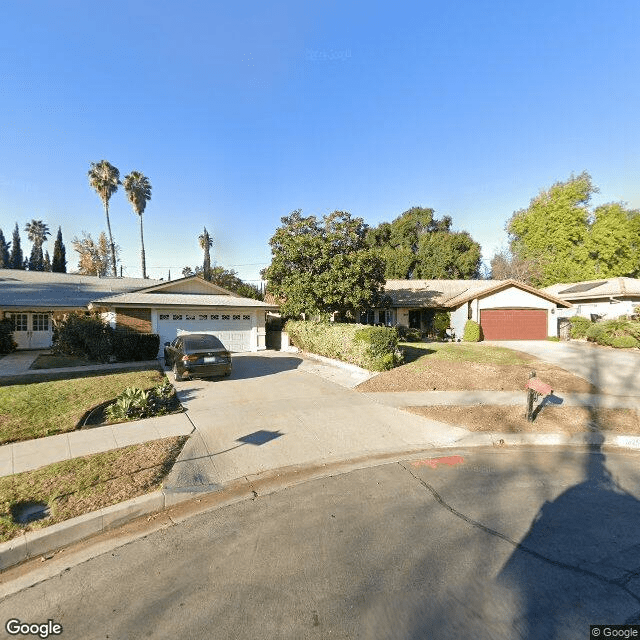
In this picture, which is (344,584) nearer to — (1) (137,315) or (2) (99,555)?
(2) (99,555)

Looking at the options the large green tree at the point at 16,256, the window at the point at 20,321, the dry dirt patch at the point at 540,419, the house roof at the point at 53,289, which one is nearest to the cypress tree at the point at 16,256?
the large green tree at the point at 16,256

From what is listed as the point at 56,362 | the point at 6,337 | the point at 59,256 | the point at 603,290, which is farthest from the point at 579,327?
the point at 59,256

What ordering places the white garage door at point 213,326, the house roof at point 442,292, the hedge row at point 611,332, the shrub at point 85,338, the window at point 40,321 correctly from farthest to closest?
the house roof at point 442,292, the hedge row at point 611,332, the window at point 40,321, the white garage door at point 213,326, the shrub at point 85,338

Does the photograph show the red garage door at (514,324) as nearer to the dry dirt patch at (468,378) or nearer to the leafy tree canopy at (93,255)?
the dry dirt patch at (468,378)

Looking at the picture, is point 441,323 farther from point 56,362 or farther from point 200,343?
point 56,362

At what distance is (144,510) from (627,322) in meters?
26.1

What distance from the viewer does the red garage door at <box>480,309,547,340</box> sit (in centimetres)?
2275

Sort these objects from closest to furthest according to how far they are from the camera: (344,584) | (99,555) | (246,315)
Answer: (344,584)
(99,555)
(246,315)

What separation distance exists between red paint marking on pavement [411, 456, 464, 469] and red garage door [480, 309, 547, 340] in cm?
1873

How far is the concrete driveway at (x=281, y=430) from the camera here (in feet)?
18.4

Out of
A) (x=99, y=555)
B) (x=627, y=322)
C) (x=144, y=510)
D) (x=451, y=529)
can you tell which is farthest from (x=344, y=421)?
(x=627, y=322)

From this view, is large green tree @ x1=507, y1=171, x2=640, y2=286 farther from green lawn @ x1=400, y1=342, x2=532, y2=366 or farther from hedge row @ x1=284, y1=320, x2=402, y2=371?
hedge row @ x1=284, y1=320, x2=402, y2=371

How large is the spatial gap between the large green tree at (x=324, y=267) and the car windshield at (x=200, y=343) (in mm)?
6925

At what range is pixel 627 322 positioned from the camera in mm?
20203
